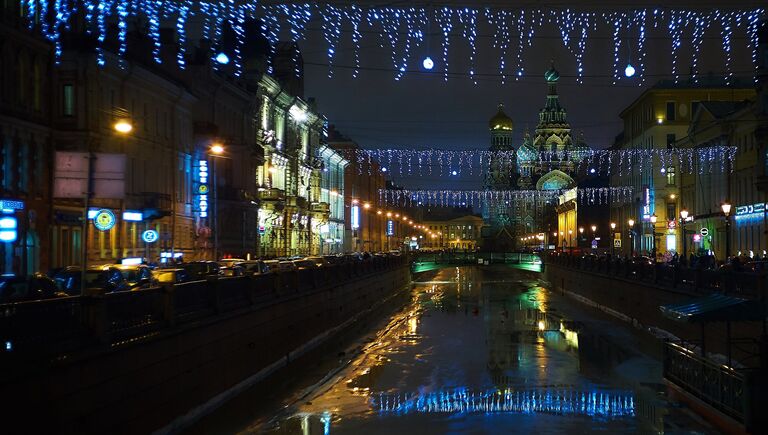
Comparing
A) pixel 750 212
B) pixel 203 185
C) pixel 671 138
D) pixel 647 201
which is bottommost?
pixel 750 212

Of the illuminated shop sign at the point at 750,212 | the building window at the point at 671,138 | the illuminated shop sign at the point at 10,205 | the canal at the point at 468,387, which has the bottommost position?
the canal at the point at 468,387

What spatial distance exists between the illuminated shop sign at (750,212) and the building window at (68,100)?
4291 cm

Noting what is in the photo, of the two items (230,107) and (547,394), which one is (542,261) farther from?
(547,394)

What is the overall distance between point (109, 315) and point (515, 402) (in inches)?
417

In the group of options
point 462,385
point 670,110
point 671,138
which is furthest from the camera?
point 670,110

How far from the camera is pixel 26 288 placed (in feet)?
70.4

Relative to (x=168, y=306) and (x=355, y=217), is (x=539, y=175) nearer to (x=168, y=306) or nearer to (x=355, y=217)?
(x=355, y=217)

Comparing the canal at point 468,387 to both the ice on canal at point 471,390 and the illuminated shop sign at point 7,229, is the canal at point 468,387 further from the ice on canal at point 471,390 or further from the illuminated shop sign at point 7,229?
the illuminated shop sign at point 7,229

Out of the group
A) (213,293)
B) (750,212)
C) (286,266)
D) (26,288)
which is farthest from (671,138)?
(26,288)

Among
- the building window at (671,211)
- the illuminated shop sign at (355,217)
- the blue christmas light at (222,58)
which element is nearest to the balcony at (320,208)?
the blue christmas light at (222,58)

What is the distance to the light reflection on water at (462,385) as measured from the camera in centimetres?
1988

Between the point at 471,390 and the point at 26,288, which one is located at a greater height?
the point at 26,288

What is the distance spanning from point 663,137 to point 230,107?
53652mm

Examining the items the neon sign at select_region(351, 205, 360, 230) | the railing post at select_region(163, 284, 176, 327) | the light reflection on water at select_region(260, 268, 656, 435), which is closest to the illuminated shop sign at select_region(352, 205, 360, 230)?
the neon sign at select_region(351, 205, 360, 230)
